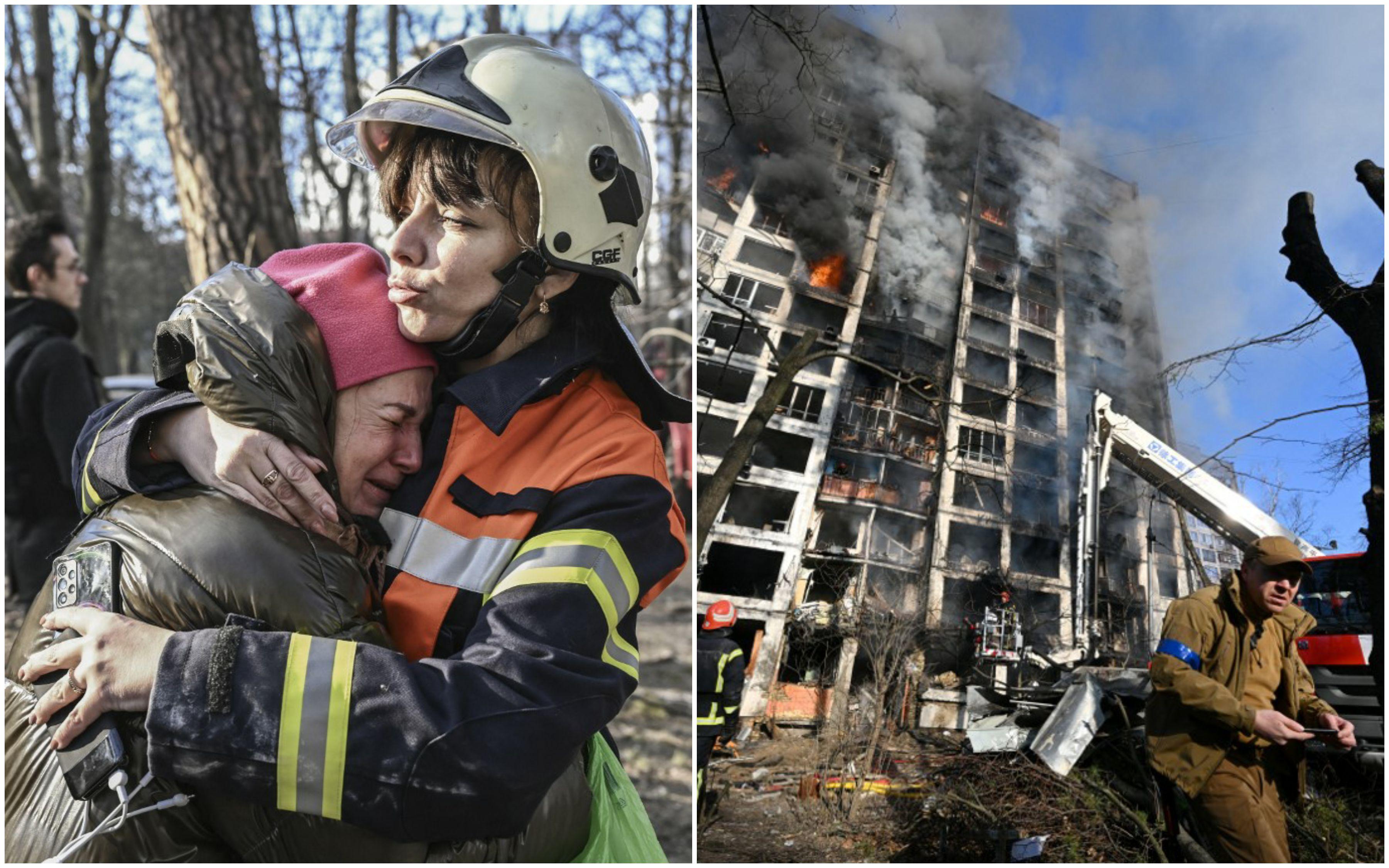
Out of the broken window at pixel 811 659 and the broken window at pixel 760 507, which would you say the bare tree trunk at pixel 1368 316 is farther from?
the broken window at pixel 760 507

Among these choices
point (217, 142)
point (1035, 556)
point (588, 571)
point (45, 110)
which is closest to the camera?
point (588, 571)

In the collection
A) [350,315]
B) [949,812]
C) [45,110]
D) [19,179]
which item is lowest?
[949,812]

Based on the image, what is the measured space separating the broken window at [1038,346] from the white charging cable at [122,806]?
2910 mm

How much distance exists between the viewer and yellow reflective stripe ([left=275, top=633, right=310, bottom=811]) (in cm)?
139

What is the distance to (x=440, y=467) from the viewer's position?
A: 169cm

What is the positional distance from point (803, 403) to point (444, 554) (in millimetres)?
2078

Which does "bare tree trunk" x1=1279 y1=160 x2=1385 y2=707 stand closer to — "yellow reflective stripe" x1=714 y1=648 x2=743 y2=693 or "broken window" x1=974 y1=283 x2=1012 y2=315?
"broken window" x1=974 y1=283 x2=1012 y2=315

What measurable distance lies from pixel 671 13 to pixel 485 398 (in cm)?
636

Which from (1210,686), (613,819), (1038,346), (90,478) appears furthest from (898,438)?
(90,478)

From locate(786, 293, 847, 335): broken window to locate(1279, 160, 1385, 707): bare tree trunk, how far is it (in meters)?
1.56

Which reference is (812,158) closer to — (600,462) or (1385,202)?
(1385,202)

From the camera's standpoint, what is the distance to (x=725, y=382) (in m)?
3.55

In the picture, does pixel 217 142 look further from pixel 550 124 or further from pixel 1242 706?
pixel 1242 706

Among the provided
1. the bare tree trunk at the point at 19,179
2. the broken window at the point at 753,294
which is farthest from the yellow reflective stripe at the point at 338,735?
the bare tree trunk at the point at 19,179
